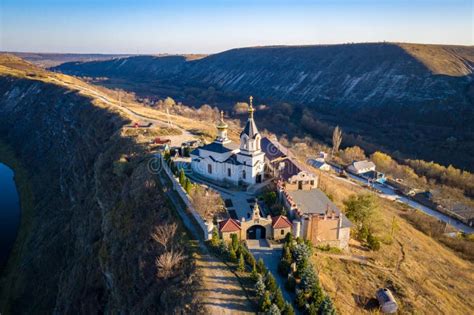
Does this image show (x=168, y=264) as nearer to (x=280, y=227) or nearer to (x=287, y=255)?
(x=287, y=255)

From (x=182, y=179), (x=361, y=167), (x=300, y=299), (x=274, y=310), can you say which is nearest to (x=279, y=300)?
(x=274, y=310)

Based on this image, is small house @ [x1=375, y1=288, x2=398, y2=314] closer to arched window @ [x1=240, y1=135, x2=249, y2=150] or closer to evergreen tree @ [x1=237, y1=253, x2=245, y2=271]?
evergreen tree @ [x1=237, y1=253, x2=245, y2=271]

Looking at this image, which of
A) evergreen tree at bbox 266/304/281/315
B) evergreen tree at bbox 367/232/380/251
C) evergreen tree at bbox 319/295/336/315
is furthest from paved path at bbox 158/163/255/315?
evergreen tree at bbox 367/232/380/251

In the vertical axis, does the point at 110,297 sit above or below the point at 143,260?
below

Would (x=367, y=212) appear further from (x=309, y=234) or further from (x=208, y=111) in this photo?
(x=208, y=111)

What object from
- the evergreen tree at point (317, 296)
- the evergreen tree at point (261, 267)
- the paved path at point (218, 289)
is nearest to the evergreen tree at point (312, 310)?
the evergreen tree at point (317, 296)

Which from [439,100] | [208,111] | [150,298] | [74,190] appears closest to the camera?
[150,298]

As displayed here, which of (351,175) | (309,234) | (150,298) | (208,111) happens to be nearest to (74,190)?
(150,298)
